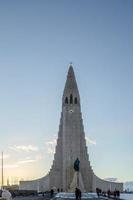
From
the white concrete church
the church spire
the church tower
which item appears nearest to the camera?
the white concrete church

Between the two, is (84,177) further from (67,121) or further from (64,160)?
(67,121)

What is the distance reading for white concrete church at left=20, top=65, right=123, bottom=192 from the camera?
147000mm

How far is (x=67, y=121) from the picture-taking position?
153 m

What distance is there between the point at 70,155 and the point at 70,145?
Result: 338 centimetres

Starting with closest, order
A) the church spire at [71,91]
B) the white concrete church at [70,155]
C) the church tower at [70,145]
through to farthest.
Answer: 1. the white concrete church at [70,155]
2. the church tower at [70,145]
3. the church spire at [71,91]

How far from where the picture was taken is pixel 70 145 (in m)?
151

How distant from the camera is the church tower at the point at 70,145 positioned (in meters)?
148

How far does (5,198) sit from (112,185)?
13989 centimetres

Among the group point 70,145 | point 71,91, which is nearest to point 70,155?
point 70,145

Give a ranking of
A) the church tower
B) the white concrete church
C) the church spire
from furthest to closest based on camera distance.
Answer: the church spire
the church tower
the white concrete church

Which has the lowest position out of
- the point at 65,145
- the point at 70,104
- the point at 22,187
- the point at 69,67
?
the point at 22,187

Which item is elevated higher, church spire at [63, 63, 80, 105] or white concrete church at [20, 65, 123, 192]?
church spire at [63, 63, 80, 105]

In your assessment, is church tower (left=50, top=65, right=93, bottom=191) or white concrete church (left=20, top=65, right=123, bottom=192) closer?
white concrete church (left=20, top=65, right=123, bottom=192)

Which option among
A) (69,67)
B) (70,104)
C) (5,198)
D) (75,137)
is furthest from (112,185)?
(5,198)
